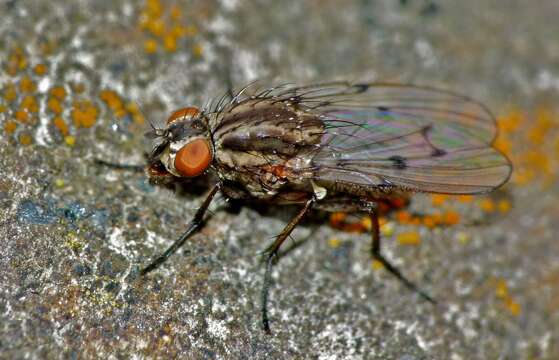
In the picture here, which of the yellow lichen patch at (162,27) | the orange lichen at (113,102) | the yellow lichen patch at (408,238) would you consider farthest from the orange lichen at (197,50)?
the yellow lichen patch at (408,238)

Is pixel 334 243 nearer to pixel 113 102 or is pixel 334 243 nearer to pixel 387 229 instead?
pixel 387 229

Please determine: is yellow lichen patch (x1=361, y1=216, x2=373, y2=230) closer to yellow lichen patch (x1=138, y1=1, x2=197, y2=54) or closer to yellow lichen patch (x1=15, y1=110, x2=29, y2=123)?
yellow lichen patch (x1=138, y1=1, x2=197, y2=54)

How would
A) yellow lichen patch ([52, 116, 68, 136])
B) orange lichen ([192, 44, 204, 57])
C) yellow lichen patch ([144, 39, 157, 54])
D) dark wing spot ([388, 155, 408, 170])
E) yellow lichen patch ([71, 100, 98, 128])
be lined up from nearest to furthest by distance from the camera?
dark wing spot ([388, 155, 408, 170]) → yellow lichen patch ([52, 116, 68, 136]) → yellow lichen patch ([71, 100, 98, 128]) → yellow lichen patch ([144, 39, 157, 54]) → orange lichen ([192, 44, 204, 57])

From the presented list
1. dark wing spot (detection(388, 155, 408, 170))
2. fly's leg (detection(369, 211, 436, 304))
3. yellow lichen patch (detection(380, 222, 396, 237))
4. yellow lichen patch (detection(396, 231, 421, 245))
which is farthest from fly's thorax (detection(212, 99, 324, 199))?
yellow lichen patch (detection(396, 231, 421, 245))

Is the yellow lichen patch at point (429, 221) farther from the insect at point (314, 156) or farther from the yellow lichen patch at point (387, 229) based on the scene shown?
the insect at point (314, 156)

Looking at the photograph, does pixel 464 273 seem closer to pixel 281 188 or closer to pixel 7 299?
pixel 281 188

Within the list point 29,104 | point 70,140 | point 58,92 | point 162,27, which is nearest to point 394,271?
point 70,140

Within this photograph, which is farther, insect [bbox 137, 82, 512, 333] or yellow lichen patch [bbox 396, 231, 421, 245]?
yellow lichen patch [bbox 396, 231, 421, 245]

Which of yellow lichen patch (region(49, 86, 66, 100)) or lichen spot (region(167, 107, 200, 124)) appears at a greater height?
lichen spot (region(167, 107, 200, 124))

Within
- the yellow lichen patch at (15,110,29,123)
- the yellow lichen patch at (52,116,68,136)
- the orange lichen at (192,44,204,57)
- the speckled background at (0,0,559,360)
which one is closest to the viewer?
the speckled background at (0,0,559,360)
